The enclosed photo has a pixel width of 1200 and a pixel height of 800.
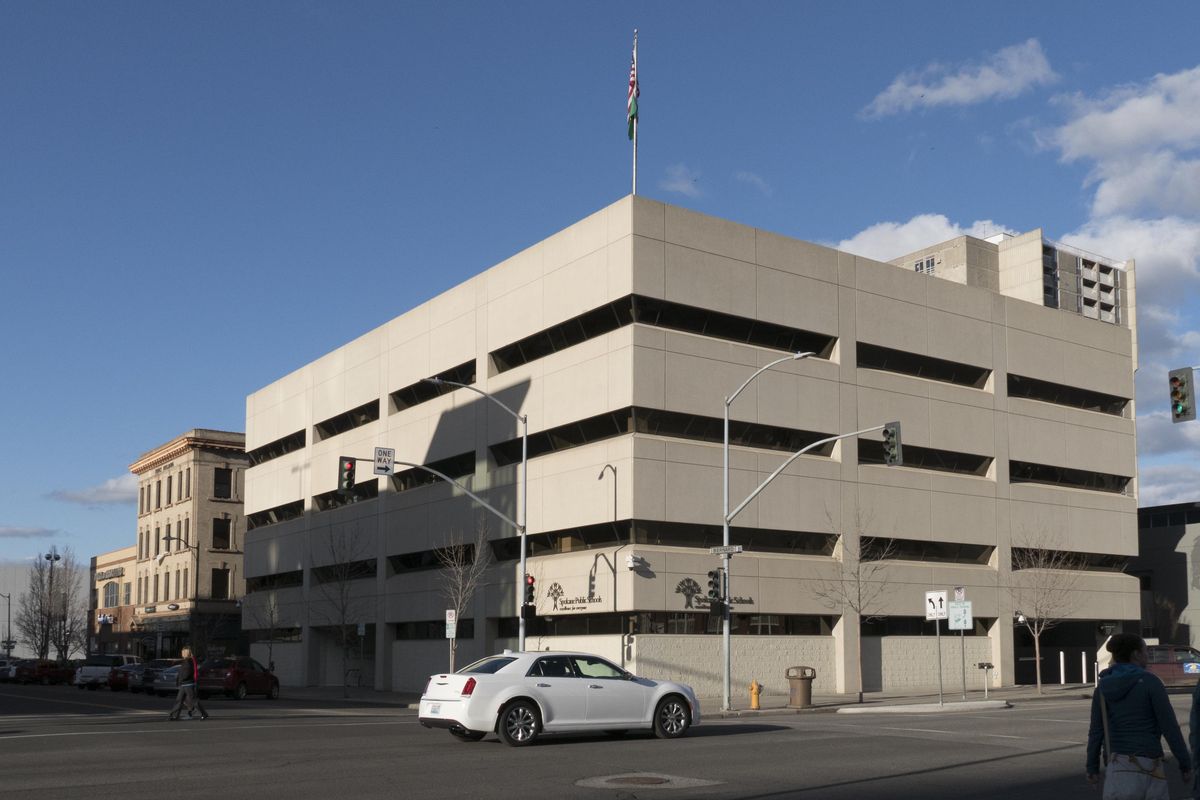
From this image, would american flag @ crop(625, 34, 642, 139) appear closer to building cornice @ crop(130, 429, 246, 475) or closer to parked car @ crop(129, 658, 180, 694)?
parked car @ crop(129, 658, 180, 694)

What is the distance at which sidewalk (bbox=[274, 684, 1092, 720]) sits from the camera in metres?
34.4

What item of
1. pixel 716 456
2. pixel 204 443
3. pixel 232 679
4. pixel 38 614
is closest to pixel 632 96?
pixel 716 456

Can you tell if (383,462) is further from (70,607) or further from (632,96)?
(70,607)

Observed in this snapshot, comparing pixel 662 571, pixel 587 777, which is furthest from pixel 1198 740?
pixel 662 571

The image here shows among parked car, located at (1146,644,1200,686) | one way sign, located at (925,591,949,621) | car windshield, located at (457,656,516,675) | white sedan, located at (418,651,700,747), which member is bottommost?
parked car, located at (1146,644,1200,686)

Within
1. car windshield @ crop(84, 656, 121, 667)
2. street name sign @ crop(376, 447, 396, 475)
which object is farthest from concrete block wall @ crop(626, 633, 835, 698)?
car windshield @ crop(84, 656, 121, 667)

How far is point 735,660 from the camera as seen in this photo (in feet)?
144

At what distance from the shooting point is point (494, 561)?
50531 millimetres

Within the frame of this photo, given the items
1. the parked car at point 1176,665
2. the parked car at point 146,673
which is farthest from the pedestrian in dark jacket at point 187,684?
the parked car at point 1176,665

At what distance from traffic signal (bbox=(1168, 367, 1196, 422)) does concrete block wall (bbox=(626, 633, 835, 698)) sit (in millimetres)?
19441

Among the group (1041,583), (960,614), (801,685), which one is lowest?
(801,685)

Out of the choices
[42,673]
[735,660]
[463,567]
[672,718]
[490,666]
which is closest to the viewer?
[490,666]

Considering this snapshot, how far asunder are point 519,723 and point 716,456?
969 inches

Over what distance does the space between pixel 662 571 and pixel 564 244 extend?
12705 mm
